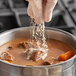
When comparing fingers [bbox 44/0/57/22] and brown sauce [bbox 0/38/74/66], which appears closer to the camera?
fingers [bbox 44/0/57/22]

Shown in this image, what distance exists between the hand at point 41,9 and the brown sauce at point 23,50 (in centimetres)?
20

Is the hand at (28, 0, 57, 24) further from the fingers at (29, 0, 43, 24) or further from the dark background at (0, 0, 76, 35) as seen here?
the dark background at (0, 0, 76, 35)

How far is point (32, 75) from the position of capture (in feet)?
4.10

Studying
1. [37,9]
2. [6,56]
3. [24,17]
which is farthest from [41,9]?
[24,17]

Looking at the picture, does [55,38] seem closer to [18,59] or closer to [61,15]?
[18,59]

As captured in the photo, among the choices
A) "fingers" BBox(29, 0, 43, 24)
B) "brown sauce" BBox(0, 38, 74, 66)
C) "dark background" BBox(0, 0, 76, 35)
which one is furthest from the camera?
"dark background" BBox(0, 0, 76, 35)

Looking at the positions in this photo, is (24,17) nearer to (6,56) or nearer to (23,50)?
(23,50)

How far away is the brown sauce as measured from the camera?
136cm

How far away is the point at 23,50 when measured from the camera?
4.86ft

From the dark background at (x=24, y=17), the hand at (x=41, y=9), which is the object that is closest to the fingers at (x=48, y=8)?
the hand at (x=41, y=9)

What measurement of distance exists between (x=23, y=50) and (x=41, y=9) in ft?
1.03

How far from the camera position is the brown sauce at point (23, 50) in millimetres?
1360

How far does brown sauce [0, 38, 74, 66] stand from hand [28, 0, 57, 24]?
0.66 ft

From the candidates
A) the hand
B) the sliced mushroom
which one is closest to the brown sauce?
the sliced mushroom
